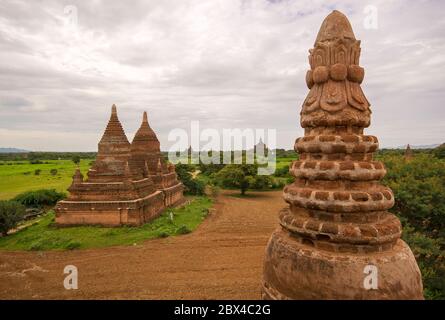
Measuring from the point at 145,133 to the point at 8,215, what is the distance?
35.0 ft

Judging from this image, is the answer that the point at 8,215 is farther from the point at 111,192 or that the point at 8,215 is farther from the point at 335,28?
the point at 335,28

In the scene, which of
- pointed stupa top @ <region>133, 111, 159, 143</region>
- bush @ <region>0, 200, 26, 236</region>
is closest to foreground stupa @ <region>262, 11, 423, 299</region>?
bush @ <region>0, 200, 26, 236</region>

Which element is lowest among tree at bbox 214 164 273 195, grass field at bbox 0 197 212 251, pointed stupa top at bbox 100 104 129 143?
grass field at bbox 0 197 212 251

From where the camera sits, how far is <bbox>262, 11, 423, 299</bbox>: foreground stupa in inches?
125

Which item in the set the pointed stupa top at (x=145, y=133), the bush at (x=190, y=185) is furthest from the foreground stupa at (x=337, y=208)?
the bush at (x=190, y=185)

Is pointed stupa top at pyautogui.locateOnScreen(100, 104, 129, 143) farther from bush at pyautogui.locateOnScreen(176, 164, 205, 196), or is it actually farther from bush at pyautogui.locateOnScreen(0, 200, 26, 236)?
bush at pyautogui.locateOnScreen(176, 164, 205, 196)

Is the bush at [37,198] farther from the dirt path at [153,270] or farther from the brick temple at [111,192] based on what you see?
the dirt path at [153,270]

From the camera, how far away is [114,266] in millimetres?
12977

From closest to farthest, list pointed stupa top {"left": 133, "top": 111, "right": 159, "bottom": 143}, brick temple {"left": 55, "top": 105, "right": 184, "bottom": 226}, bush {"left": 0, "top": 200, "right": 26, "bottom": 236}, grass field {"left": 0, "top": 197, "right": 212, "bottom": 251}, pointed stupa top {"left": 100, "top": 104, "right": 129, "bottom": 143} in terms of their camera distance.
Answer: grass field {"left": 0, "top": 197, "right": 212, "bottom": 251} → bush {"left": 0, "top": 200, "right": 26, "bottom": 236} → brick temple {"left": 55, "top": 105, "right": 184, "bottom": 226} → pointed stupa top {"left": 100, "top": 104, "right": 129, "bottom": 143} → pointed stupa top {"left": 133, "top": 111, "right": 159, "bottom": 143}

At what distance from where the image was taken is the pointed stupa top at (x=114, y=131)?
19203mm

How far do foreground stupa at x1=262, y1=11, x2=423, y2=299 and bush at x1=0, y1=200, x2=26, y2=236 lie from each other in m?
18.8

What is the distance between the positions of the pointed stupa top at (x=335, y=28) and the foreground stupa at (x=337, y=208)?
1cm

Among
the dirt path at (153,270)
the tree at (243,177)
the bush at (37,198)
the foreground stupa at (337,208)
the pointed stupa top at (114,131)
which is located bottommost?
the dirt path at (153,270)

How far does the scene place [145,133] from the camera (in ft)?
81.0
